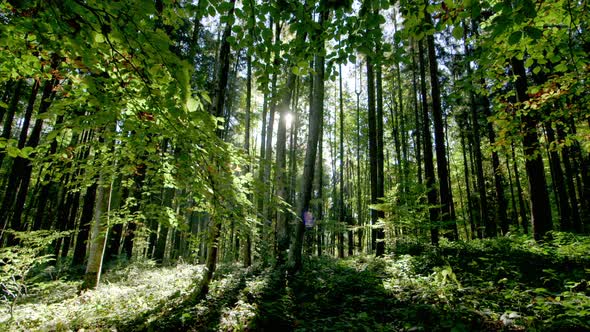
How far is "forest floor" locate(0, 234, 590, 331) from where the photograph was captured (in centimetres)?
386

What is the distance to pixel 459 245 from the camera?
8820 mm

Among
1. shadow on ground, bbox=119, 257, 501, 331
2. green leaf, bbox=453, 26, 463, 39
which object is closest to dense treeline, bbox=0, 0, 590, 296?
green leaf, bbox=453, 26, 463, 39

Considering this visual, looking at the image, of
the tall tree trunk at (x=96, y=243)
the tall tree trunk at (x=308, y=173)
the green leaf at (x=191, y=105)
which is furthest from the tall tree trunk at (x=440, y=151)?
the tall tree trunk at (x=96, y=243)

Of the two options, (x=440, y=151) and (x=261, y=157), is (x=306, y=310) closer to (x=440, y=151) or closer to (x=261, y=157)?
(x=261, y=157)

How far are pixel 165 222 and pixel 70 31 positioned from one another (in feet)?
12.1

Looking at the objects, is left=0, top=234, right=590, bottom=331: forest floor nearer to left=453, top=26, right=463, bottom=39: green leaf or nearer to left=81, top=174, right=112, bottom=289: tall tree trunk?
left=81, top=174, right=112, bottom=289: tall tree trunk

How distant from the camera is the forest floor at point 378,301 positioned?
3863mm

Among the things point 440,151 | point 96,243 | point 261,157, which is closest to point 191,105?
point 261,157

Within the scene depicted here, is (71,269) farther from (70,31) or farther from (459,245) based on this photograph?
(459,245)

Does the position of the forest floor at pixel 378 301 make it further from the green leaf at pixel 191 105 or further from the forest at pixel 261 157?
the green leaf at pixel 191 105

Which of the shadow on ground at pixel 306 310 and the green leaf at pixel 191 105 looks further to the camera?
the shadow on ground at pixel 306 310

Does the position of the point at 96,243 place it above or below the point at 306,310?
above

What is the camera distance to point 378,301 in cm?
518

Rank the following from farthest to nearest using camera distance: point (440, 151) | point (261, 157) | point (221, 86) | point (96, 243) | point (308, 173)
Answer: point (440, 151)
point (308, 173)
point (96, 243)
point (221, 86)
point (261, 157)
